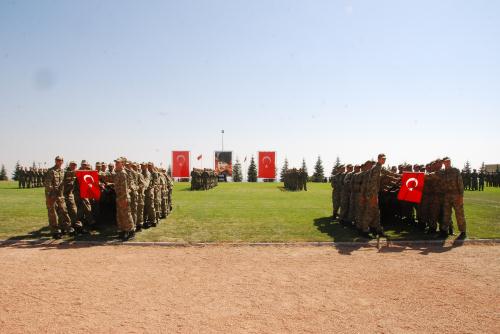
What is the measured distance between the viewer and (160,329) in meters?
4.22

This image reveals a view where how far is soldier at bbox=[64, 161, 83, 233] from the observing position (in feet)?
33.4

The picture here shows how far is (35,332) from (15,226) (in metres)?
8.49

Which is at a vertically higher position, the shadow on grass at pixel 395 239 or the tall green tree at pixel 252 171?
the tall green tree at pixel 252 171

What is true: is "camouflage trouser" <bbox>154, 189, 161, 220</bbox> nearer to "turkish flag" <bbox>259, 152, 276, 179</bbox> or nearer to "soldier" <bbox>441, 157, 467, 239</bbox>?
"soldier" <bbox>441, 157, 467, 239</bbox>

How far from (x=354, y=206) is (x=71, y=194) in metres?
8.44

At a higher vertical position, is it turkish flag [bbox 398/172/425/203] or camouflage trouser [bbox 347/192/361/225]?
turkish flag [bbox 398/172/425/203]

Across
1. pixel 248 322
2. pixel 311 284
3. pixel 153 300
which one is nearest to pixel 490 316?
pixel 311 284

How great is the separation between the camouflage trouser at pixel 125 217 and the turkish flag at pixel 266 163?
4373 cm

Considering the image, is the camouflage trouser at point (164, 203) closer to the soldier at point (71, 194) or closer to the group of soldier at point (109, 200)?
the group of soldier at point (109, 200)

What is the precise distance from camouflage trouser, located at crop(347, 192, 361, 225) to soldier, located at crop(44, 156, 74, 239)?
8.16m

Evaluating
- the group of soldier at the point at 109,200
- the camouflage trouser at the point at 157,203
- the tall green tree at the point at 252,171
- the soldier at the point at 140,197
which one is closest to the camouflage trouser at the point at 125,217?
the group of soldier at the point at 109,200

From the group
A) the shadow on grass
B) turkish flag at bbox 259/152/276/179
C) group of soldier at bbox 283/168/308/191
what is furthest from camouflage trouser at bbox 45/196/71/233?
turkish flag at bbox 259/152/276/179

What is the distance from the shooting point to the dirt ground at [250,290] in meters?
4.39

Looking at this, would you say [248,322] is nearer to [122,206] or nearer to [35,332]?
[35,332]
